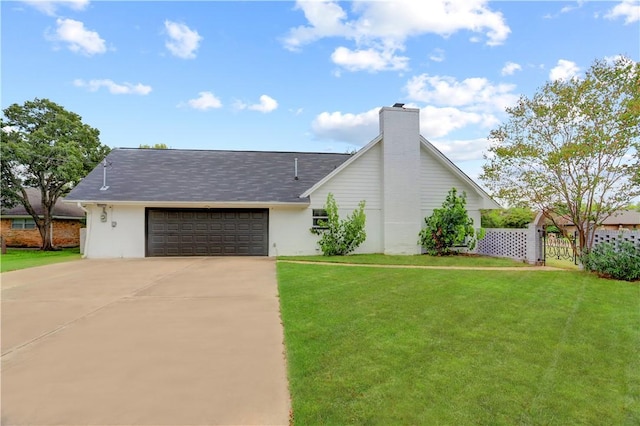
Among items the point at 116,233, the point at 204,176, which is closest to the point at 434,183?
the point at 204,176

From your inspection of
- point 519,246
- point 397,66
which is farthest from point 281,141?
point 519,246

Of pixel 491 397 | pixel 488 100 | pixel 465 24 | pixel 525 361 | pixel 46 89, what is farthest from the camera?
pixel 46 89

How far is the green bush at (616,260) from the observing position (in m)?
8.57

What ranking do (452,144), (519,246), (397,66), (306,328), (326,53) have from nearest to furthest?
(306,328) → (519,246) → (397,66) → (326,53) → (452,144)

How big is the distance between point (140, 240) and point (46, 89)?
1129cm

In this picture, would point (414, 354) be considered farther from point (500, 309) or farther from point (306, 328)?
point (500, 309)

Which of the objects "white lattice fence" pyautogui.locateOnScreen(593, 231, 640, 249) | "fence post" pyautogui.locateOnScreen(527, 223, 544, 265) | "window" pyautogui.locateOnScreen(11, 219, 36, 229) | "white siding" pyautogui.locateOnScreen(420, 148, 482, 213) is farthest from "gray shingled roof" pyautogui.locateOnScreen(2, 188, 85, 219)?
"white lattice fence" pyautogui.locateOnScreen(593, 231, 640, 249)

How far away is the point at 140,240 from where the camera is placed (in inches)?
586

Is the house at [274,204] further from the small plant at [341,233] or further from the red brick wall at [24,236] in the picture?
the red brick wall at [24,236]

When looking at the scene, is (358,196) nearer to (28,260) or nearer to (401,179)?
(401,179)

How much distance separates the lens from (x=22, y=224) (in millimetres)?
23016

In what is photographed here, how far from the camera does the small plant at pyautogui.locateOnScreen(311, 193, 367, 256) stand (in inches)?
577

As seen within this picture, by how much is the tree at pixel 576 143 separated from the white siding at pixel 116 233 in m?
13.8

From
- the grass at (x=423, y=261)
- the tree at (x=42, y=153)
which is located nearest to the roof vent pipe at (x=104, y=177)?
the tree at (x=42, y=153)
